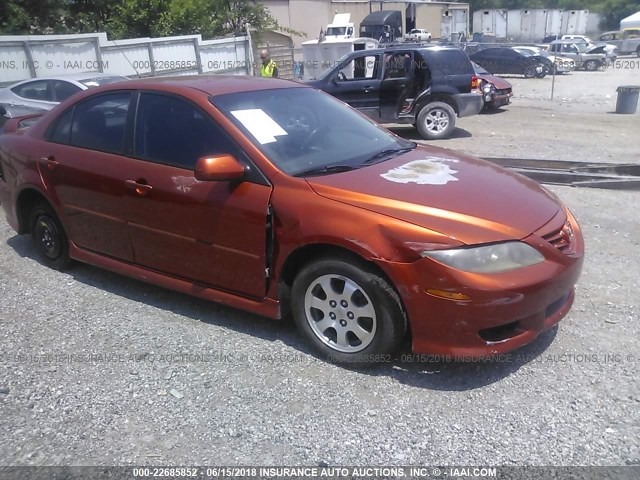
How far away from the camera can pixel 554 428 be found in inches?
120

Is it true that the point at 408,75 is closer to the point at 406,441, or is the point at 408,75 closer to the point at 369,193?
the point at 369,193

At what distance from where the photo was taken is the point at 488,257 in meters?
3.22

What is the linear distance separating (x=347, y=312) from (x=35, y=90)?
32.4 ft

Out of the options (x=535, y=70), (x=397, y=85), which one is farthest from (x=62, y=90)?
(x=535, y=70)

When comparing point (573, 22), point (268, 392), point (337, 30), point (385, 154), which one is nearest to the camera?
point (268, 392)

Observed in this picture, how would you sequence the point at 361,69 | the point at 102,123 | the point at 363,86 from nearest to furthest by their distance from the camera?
the point at 102,123 < the point at 363,86 < the point at 361,69

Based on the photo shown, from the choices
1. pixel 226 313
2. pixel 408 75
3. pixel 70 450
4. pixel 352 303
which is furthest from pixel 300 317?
pixel 408 75

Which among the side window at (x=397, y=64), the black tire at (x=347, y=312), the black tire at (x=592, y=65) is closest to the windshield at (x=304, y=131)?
the black tire at (x=347, y=312)

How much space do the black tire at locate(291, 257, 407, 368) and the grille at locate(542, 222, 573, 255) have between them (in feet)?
3.16

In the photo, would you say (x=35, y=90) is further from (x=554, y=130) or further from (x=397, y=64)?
(x=554, y=130)

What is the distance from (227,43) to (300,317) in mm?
20594

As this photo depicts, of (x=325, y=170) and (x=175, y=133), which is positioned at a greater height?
(x=175, y=133)

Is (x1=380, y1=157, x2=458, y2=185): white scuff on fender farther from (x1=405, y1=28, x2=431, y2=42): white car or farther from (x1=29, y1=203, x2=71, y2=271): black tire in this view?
(x1=405, y1=28, x2=431, y2=42): white car

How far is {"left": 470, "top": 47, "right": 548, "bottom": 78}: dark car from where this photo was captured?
2819cm
